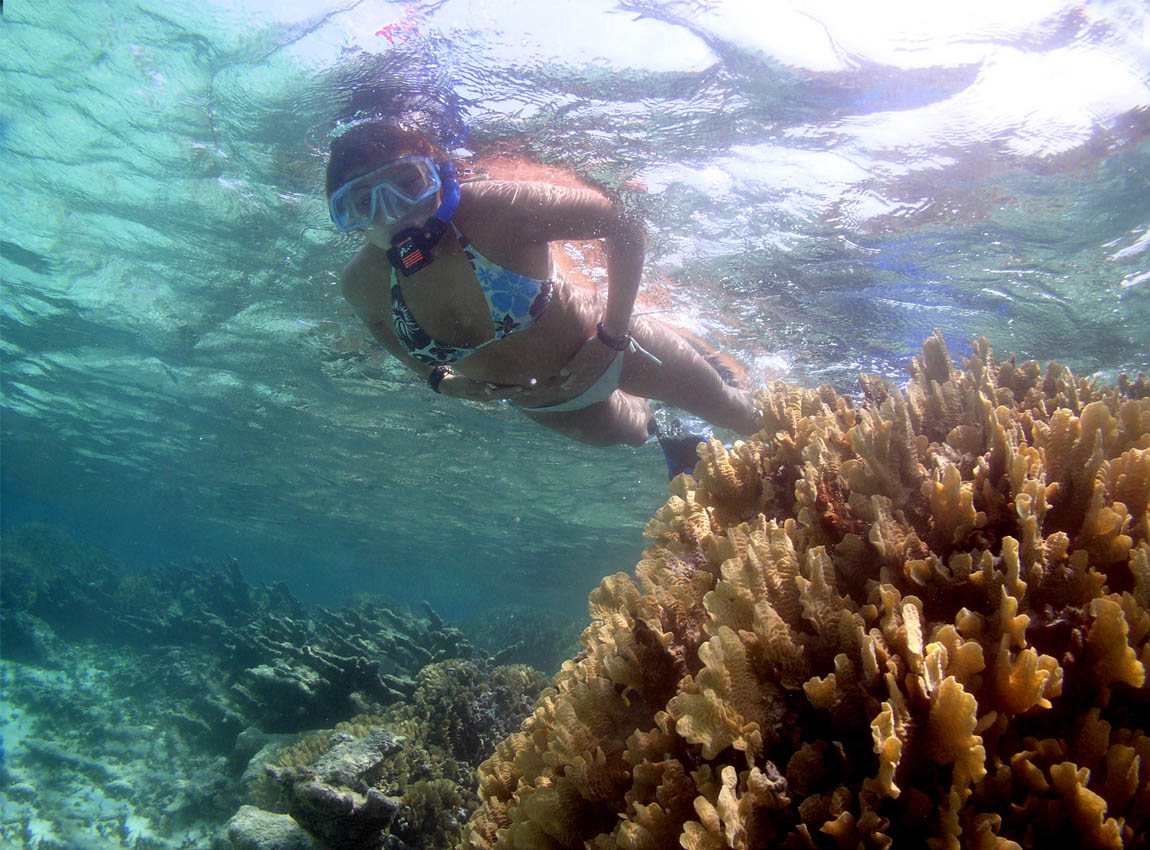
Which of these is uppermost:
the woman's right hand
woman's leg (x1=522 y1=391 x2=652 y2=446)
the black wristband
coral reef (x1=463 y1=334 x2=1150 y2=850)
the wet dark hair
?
the wet dark hair

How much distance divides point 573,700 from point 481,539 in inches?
1318

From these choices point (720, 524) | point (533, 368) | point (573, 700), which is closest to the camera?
point (573, 700)

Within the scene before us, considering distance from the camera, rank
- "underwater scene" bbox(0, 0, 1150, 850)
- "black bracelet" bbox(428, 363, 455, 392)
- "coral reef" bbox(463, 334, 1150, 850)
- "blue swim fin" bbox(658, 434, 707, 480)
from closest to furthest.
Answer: "coral reef" bbox(463, 334, 1150, 850)
"underwater scene" bbox(0, 0, 1150, 850)
"black bracelet" bbox(428, 363, 455, 392)
"blue swim fin" bbox(658, 434, 707, 480)

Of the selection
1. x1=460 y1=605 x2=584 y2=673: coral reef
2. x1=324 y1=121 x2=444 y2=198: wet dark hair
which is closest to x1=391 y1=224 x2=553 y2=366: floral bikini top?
x1=324 y1=121 x2=444 y2=198: wet dark hair

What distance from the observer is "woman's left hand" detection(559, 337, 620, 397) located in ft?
16.0

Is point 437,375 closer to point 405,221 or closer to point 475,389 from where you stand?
point 475,389

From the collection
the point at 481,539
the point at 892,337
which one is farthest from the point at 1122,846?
the point at 481,539

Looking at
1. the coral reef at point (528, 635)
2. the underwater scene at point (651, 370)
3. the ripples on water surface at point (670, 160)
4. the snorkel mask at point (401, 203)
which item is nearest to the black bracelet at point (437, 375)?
the underwater scene at point (651, 370)

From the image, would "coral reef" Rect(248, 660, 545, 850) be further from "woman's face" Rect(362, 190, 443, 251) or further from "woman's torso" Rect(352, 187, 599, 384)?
"woman's face" Rect(362, 190, 443, 251)

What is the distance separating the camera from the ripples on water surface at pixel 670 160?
6004mm

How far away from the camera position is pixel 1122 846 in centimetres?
125

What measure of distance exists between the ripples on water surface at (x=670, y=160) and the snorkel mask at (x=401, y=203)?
121 inches

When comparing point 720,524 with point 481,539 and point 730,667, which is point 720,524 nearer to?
point 730,667

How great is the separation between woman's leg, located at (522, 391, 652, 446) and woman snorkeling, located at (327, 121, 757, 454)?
478 mm
